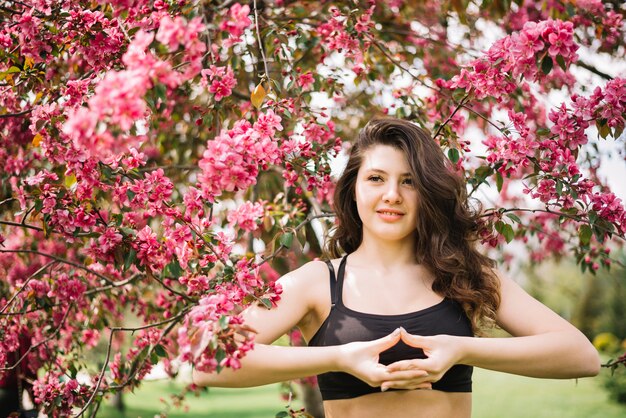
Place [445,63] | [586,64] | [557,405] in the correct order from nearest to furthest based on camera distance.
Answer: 1. [586,64]
2. [445,63]
3. [557,405]

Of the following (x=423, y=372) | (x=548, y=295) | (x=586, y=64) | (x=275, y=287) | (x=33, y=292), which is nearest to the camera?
(x=423, y=372)

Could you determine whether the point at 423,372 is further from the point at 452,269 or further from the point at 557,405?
the point at 557,405

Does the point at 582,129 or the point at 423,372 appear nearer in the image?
the point at 423,372

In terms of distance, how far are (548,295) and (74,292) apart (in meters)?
12.2

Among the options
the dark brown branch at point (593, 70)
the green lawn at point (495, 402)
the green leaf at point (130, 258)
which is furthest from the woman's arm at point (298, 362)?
the green lawn at point (495, 402)

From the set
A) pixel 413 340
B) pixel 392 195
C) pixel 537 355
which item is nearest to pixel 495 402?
pixel 537 355

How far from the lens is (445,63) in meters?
4.10

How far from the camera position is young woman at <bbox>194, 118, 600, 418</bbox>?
5.38 ft

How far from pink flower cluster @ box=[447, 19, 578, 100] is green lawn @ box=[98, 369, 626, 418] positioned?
5670mm

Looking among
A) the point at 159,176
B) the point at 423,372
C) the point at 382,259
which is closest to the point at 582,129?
the point at 382,259

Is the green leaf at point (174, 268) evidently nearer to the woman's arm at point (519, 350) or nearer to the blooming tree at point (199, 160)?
the blooming tree at point (199, 160)

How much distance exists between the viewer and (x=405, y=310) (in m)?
1.83

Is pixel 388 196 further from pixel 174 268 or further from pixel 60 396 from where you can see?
pixel 60 396

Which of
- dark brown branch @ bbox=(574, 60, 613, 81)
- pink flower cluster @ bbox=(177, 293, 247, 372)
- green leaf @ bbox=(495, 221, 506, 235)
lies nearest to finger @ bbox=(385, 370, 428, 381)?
pink flower cluster @ bbox=(177, 293, 247, 372)
